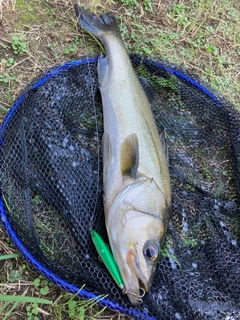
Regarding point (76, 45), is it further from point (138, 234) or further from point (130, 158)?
point (138, 234)

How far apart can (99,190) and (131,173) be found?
1.11 feet

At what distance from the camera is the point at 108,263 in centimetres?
260

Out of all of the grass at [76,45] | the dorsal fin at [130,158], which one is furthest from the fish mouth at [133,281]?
the dorsal fin at [130,158]

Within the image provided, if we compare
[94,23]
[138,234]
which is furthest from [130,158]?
[94,23]

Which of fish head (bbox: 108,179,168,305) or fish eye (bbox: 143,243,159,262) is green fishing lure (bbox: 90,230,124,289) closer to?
fish head (bbox: 108,179,168,305)

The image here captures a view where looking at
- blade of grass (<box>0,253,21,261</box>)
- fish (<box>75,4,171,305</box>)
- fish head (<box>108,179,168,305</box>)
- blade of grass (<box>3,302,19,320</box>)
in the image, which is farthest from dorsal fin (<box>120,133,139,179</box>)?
blade of grass (<box>3,302,19,320</box>)

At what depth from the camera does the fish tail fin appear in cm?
367

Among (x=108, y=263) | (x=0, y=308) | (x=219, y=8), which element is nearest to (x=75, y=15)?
(x=219, y=8)

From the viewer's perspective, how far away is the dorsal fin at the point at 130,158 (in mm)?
2865

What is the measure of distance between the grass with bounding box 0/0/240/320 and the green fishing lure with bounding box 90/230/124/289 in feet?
0.95

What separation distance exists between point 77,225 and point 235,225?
1.53 metres

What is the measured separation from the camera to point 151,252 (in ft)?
8.46

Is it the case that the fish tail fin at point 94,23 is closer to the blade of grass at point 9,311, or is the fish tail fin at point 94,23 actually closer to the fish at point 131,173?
the fish at point 131,173

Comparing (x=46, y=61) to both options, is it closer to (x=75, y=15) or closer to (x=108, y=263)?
(x=75, y=15)
